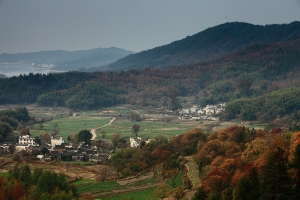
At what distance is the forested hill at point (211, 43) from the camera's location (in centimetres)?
9131

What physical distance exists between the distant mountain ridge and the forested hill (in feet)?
93.7

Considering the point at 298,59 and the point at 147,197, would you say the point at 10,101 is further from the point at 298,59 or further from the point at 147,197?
the point at 147,197

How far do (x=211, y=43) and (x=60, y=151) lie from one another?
7721cm

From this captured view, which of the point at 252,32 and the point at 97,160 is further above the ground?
the point at 252,32

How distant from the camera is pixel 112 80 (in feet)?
197

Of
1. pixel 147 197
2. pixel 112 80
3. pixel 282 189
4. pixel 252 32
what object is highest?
pixel 252 32

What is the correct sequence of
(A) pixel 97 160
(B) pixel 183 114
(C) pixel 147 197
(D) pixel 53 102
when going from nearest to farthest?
1. (C) pixel 147 197
2. (A) pixel 97 160
3. (B) pixel 183 114
4. (D) pixel 53 102

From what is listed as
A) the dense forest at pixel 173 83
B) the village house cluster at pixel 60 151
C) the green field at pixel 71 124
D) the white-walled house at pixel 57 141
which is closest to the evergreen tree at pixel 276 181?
the village house cluster at pixel 60 151

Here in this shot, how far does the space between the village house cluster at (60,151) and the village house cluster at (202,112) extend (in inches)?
601

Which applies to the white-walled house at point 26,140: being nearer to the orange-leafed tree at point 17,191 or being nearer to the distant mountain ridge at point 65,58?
the orange-leafed tree at point 17,191

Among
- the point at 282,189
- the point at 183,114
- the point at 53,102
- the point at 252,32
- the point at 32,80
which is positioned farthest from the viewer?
the point at 252,32

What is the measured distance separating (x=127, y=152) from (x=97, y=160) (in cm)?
207

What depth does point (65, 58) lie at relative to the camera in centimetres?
17000

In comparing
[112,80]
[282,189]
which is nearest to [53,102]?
[112,80]
